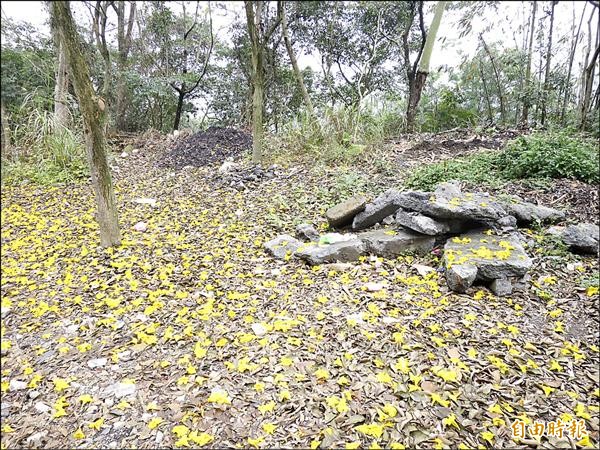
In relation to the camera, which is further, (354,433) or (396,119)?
(396,119)

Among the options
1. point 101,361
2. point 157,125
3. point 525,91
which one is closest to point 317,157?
point 157,125

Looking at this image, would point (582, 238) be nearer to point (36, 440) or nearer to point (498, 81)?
point (36, 440)

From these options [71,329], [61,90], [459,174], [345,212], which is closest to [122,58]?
[61,90]

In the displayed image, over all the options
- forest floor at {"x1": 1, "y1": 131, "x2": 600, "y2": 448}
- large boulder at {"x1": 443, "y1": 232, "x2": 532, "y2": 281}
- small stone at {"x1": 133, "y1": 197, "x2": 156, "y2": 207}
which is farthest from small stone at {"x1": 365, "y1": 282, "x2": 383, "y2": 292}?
small stone at {"x1": 133, "y1": 197, "x2": 156, "y2": 207}

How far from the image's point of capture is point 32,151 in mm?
1150

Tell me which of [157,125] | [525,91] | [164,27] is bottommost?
[157,125]

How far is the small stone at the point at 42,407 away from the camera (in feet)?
3.91

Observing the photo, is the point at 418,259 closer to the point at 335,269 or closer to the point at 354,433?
the point at 335,269

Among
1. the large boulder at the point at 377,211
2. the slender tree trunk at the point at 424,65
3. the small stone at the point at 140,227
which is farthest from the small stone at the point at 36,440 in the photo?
the slender tree trunk at the point at 424,65

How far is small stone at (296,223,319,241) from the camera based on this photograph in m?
2.91

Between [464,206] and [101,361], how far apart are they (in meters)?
2.40

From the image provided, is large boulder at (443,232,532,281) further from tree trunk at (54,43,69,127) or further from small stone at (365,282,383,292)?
tree trunk at (54,43,69,127)

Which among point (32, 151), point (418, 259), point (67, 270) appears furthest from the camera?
point (418, 259)

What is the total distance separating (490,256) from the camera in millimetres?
2316
